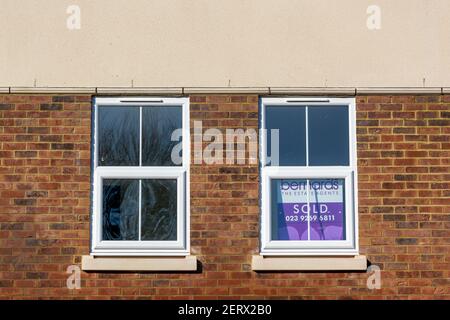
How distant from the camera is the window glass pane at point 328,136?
6945 mm

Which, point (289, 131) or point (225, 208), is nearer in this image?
point (225, 208)

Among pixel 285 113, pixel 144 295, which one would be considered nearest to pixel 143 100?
pixel 285 113

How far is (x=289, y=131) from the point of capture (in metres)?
6.97

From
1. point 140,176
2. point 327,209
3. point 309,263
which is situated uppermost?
point 140,176

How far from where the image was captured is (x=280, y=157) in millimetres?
6941

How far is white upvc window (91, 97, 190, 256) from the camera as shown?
6.85 metres

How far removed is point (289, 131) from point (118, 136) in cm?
158

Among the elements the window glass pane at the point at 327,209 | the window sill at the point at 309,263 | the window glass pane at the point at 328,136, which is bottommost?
the window sill at the point at 309,263

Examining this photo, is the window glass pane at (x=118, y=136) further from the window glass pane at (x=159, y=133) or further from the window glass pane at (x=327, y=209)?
the window glass pane at (x=327, y=209)

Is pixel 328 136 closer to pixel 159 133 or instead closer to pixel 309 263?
pixel 309 263

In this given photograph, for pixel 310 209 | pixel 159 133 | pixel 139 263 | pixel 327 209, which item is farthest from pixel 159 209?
pixel 327 209
